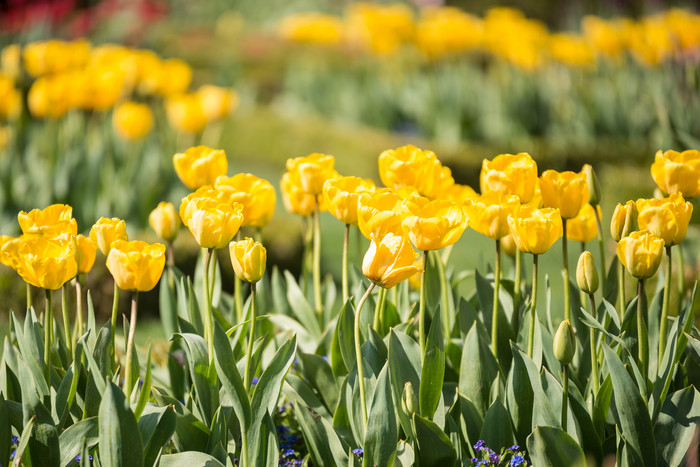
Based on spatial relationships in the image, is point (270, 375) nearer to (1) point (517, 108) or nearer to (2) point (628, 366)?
(2) point (628, 366)

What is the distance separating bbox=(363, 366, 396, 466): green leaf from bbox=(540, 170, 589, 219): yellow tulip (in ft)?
2.00

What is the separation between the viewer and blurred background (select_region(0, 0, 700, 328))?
4316 mm

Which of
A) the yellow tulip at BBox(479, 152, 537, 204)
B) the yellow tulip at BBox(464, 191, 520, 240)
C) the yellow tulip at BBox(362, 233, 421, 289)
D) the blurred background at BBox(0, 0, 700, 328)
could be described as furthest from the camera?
the blurred background at BBox(0, 0, 700, 328)

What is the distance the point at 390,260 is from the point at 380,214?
0.43ft

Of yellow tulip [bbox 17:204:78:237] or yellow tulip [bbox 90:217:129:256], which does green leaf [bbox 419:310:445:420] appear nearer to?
yellow tulip [bbox 90:217:129:256]

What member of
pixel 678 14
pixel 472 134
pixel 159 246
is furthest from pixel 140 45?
pixel 159 246

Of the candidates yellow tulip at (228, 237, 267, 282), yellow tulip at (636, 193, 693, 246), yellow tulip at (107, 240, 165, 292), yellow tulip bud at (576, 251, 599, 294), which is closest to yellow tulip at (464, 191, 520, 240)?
yellow tulip bud at (576, 251, 599, 294)

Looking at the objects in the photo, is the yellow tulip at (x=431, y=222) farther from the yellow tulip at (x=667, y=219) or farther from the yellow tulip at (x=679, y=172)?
the yellow tulip at (x=679, y=172)

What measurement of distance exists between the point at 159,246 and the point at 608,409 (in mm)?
1119

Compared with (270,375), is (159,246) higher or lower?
higher

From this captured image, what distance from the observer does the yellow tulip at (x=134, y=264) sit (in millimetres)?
→ 1592

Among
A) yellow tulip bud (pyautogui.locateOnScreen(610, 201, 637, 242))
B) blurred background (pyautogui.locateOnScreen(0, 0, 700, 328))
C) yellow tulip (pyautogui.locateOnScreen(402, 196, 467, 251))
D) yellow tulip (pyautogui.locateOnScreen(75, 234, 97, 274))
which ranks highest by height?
yellow tulip (pyautogui.locateOnScreen(402, 196, 467, 251))

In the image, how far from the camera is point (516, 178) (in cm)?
188

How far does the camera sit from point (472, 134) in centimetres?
693
